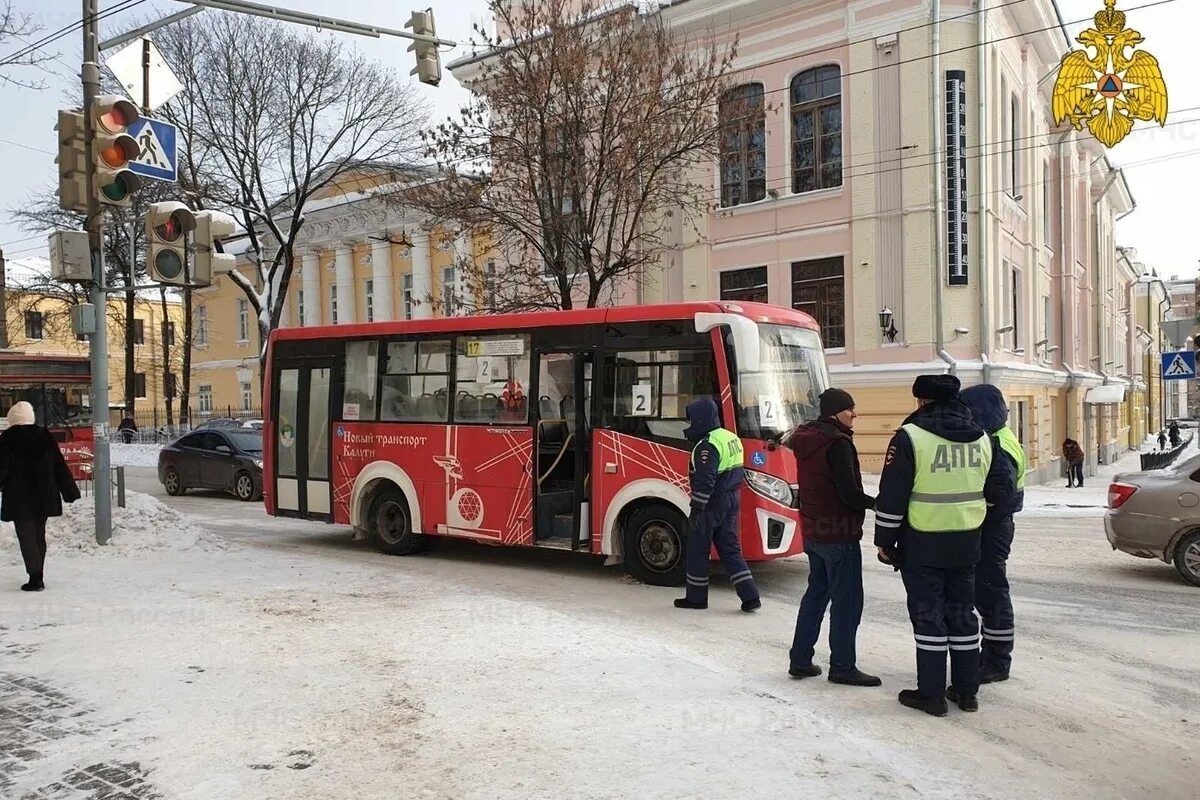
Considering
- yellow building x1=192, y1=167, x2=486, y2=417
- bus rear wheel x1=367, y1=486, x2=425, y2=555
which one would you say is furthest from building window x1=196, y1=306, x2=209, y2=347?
bus rear wheel x1=367, y1=486, x2=425, y2=555

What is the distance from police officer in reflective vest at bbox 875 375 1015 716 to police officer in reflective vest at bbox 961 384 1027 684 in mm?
541

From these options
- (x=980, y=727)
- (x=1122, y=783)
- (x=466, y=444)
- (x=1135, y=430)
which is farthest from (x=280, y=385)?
(x=1135, y=430)

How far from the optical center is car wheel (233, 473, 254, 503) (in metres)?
19.0

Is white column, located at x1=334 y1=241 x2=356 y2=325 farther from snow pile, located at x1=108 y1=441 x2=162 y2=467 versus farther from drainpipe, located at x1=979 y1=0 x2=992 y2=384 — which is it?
drainpipe, located at x1=979 y1=0 x2=992 y2=384

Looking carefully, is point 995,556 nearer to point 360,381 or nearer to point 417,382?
point 417,382

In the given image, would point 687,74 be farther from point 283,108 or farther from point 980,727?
point 980,727

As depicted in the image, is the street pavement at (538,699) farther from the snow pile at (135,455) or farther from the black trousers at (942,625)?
the snow pile at (135,455)

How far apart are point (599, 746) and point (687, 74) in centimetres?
1834

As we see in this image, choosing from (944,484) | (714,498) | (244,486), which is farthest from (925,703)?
(244,486)

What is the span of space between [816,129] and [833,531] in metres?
20.4

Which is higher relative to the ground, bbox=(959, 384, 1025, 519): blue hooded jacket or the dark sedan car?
bbox=(959, 384, 1025, 519): blue hooded jacket

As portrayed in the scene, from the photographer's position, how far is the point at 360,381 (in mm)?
11523

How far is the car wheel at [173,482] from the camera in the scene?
20.4 meters

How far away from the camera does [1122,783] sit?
14.6ft
